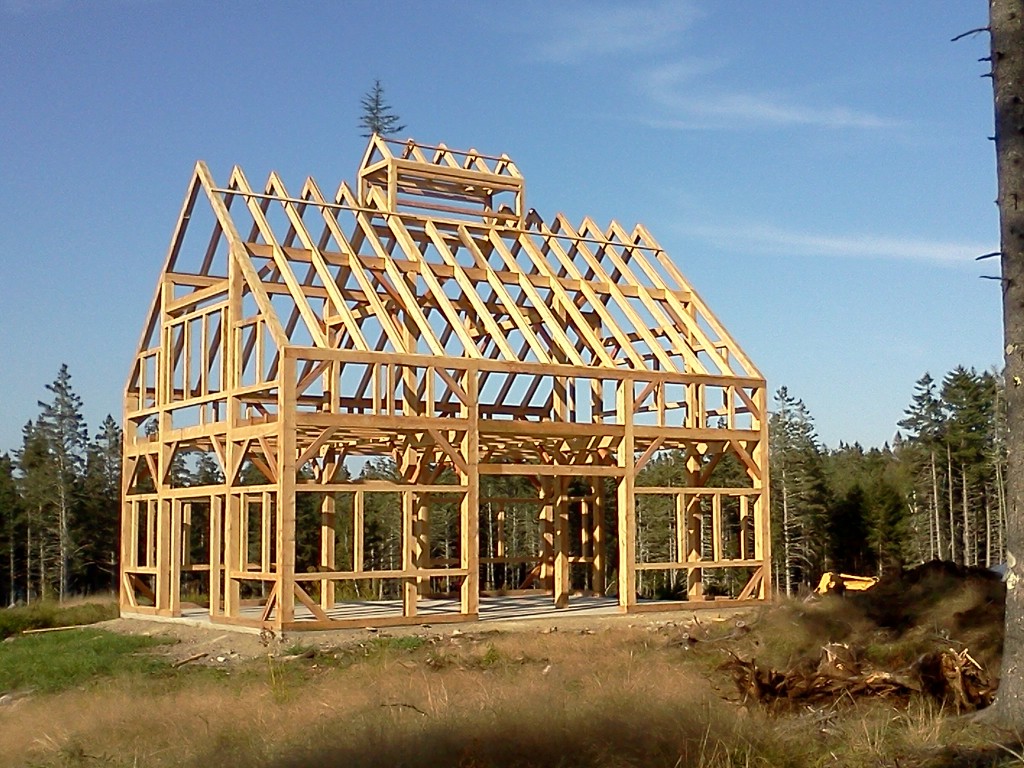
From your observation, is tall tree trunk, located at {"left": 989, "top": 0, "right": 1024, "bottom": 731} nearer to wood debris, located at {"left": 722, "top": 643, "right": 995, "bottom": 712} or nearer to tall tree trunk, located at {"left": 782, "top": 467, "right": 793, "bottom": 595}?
wood debris, located at {"left": 722, "top": 643, "right": 995, "bottom": 712}

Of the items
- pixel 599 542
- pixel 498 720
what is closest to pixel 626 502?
pixel 599 542

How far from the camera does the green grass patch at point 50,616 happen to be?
23.0 meters

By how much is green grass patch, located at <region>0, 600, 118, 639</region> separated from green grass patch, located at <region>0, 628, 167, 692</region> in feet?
7.55

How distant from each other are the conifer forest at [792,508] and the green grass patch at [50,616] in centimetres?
2257

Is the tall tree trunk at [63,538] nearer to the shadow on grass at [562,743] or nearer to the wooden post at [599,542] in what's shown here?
the wooden post at [599,542]

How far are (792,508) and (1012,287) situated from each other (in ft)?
144

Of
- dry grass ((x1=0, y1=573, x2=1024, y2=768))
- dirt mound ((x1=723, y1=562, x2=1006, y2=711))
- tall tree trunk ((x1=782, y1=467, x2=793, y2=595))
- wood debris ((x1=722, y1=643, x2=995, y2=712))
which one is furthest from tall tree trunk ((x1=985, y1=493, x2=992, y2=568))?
wood debris ((x1=722, y1=643, x2=995, y2=712))

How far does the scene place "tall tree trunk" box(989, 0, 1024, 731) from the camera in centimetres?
899

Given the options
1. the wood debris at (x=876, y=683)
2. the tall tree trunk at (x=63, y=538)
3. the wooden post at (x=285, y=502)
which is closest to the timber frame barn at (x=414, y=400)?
the wooden post at (x=285, y=502)

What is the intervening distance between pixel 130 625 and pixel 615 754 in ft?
54.7

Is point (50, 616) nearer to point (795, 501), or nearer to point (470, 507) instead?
point (470, 507)

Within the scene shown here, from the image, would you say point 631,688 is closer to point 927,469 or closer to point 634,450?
point 634,450

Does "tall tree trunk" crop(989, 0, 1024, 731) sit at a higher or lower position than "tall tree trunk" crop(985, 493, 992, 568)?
higher

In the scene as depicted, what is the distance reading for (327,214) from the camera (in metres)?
23.2
